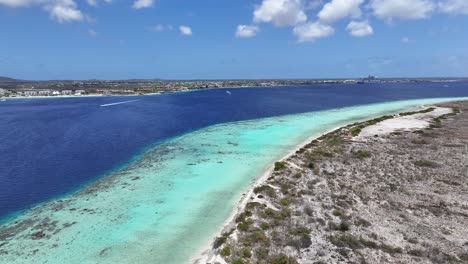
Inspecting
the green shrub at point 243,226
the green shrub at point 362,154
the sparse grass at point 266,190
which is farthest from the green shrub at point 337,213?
the green shrub at point 362,154

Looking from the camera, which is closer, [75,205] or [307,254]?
[307,254]

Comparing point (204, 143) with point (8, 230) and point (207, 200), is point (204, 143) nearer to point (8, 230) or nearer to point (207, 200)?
point (207, 200)

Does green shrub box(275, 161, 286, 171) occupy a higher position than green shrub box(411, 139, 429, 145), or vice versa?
green shrub box(411, 139, 429, 145)

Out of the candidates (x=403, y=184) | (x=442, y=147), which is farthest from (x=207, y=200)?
(x=442, y=147)

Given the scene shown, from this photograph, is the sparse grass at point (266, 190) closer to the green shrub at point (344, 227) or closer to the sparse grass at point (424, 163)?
the green shrub at point (344, 227)

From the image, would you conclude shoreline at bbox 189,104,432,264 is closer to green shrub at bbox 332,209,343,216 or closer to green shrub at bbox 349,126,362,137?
green shrub at bbox 332,209,343,216

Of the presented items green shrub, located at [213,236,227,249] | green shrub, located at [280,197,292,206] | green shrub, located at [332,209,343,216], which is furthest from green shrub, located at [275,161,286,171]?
green shrub, located at [213,236,227,249]
